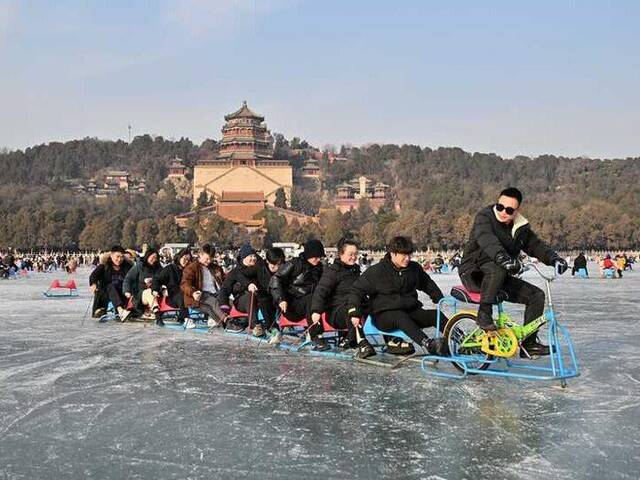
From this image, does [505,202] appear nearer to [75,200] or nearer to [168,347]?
[168,347]

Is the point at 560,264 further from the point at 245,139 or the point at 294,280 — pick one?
the point at 245,139

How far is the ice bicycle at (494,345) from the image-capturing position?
→ 500cm

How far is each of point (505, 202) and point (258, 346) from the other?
2946 millimetres

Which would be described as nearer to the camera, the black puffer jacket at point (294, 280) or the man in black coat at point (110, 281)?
the black puffer jacket at point (294, 280)

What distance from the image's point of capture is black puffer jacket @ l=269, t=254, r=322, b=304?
7301mm

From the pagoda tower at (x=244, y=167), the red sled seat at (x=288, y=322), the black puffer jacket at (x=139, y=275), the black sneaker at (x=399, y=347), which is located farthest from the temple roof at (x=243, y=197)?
the black sneaker at (x=399, y=347)

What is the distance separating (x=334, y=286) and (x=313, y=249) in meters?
0.61

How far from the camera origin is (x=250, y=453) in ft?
11.6

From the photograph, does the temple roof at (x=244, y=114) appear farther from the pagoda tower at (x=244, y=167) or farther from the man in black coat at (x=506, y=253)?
the man in black coat at (x=506, y=253)

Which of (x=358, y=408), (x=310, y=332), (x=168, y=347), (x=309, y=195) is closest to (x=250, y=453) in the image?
(x=358, y=408)

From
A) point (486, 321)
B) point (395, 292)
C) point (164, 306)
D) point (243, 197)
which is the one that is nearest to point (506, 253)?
point (486, 321)

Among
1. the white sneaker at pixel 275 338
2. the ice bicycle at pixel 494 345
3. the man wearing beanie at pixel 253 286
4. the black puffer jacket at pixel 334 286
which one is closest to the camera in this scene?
the ice bicycle at pixel 494 345

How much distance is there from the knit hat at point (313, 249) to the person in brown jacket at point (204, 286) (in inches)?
63.8

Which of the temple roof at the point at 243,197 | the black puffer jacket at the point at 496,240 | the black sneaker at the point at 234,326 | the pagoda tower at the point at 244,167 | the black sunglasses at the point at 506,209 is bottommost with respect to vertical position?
the black sneaker at the point at 234,326
